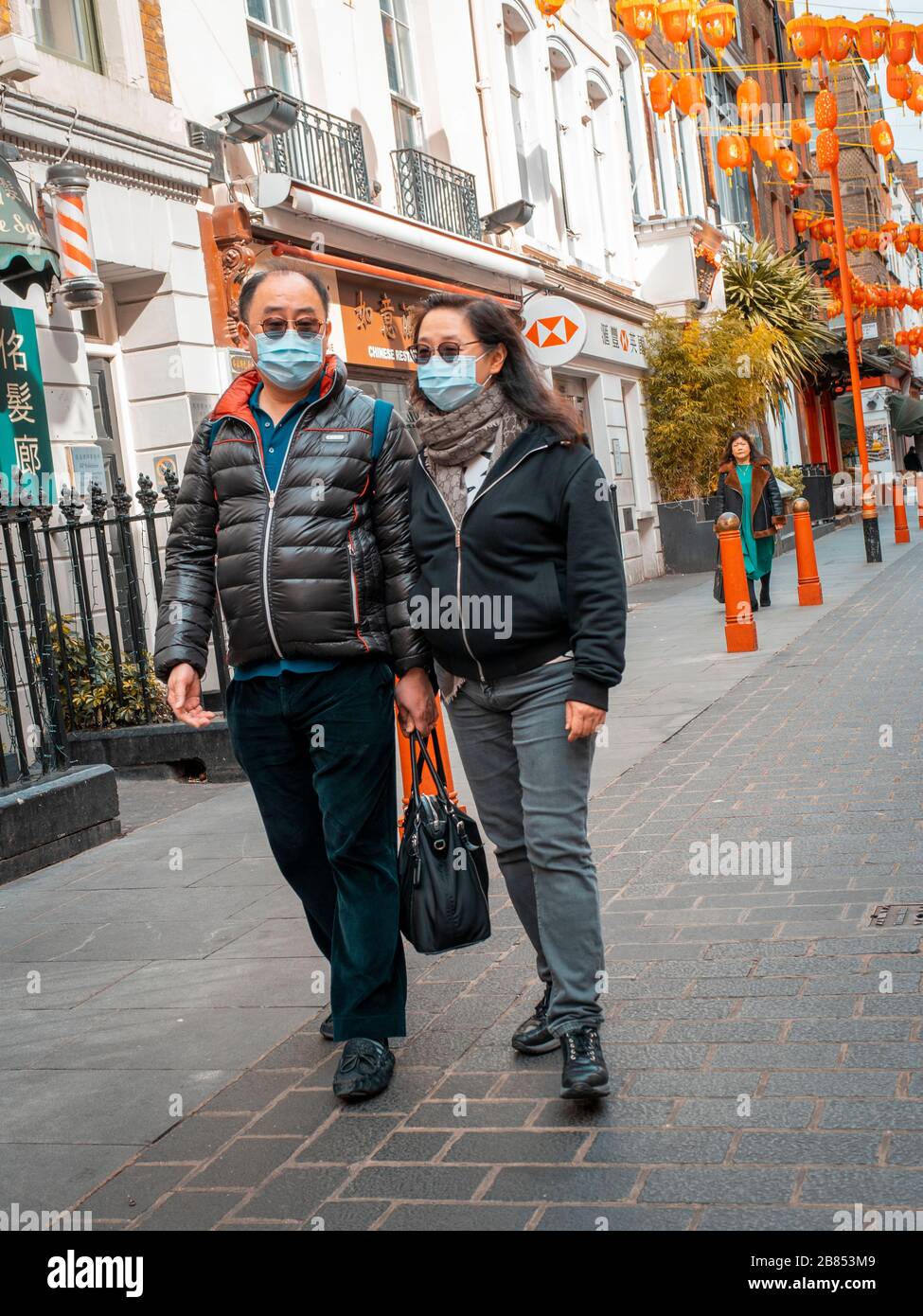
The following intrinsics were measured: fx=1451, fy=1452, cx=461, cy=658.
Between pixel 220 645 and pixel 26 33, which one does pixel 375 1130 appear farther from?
pixel 26 33

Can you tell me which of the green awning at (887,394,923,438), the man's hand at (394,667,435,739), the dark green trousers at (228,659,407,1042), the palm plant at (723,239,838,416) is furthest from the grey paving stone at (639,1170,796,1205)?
the green awning at (887,394,923,438)

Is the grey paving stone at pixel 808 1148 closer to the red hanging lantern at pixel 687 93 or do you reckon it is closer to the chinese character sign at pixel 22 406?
the chinese character sign at pixel 22 406

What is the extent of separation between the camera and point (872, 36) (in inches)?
560

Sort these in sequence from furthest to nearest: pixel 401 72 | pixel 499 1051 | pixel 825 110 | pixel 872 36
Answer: pixel 825 110 → pixel 401 72 → pixel 872 36 → pixel 499 1051

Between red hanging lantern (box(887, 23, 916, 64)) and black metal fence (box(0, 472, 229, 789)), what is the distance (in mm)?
9354

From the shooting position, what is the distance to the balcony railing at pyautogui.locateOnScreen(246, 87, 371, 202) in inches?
510

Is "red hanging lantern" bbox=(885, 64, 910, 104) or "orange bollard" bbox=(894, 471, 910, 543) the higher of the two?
"red hanging lantern" bbox=(885, 64, 910, 104)

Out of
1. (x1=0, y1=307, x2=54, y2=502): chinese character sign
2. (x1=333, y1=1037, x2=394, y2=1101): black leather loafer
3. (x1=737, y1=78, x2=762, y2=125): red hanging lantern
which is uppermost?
(x1=737, y1=78, x2=762, y2=125): red hanging lantern

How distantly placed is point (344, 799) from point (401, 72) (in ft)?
48.9

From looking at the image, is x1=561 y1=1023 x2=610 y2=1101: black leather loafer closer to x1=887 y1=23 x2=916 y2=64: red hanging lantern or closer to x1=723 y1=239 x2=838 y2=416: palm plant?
x1=887 y1=23 x2=916 y2=64: red hanging lantern

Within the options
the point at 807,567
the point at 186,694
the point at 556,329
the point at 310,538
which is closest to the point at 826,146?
the point at 807,567

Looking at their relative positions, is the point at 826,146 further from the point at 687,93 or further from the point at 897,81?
the point at 687,93

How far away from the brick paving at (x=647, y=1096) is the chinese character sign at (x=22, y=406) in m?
5.11
